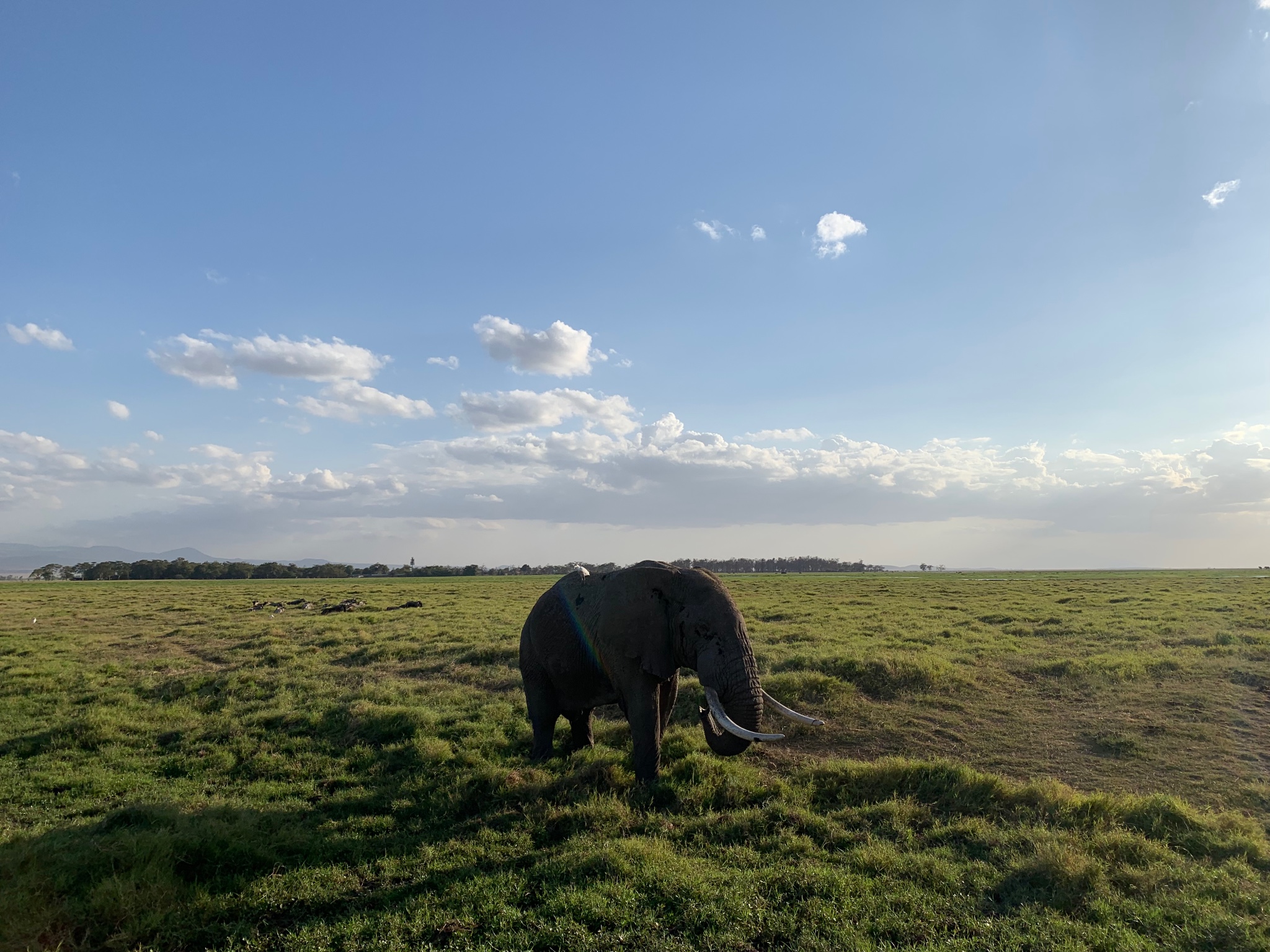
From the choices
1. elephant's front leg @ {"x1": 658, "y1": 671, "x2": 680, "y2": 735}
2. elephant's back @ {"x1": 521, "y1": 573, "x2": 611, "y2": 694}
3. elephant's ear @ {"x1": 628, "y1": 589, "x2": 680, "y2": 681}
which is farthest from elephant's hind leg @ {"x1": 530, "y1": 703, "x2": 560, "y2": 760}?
elephant's ear @ {"x1": 628, "y1": 589, "x2": 680, "y2": 681}

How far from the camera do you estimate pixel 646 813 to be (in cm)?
720

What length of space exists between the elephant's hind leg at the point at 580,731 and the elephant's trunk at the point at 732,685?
264cm

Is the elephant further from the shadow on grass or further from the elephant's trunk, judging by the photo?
the shadow on grass

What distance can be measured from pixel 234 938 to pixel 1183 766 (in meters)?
11.7

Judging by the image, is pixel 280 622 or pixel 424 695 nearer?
pixel 424 695

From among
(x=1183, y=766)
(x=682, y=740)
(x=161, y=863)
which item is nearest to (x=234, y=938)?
(x=161, y=863)

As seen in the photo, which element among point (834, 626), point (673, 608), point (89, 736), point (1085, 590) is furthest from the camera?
point (1085, 590)

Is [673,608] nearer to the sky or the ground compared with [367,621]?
nearer to the sky

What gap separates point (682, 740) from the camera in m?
9.42

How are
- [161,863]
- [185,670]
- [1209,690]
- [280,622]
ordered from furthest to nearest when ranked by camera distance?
[280,622]
[185,670]
[1209,690]
[161,863]

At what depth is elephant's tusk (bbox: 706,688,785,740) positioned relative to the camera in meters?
6.91

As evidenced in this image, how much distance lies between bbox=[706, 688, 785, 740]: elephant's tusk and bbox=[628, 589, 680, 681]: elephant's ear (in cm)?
68

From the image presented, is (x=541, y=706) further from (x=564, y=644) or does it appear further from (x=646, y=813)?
(x=646, y=813)

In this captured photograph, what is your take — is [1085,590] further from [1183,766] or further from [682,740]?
[682,740]
